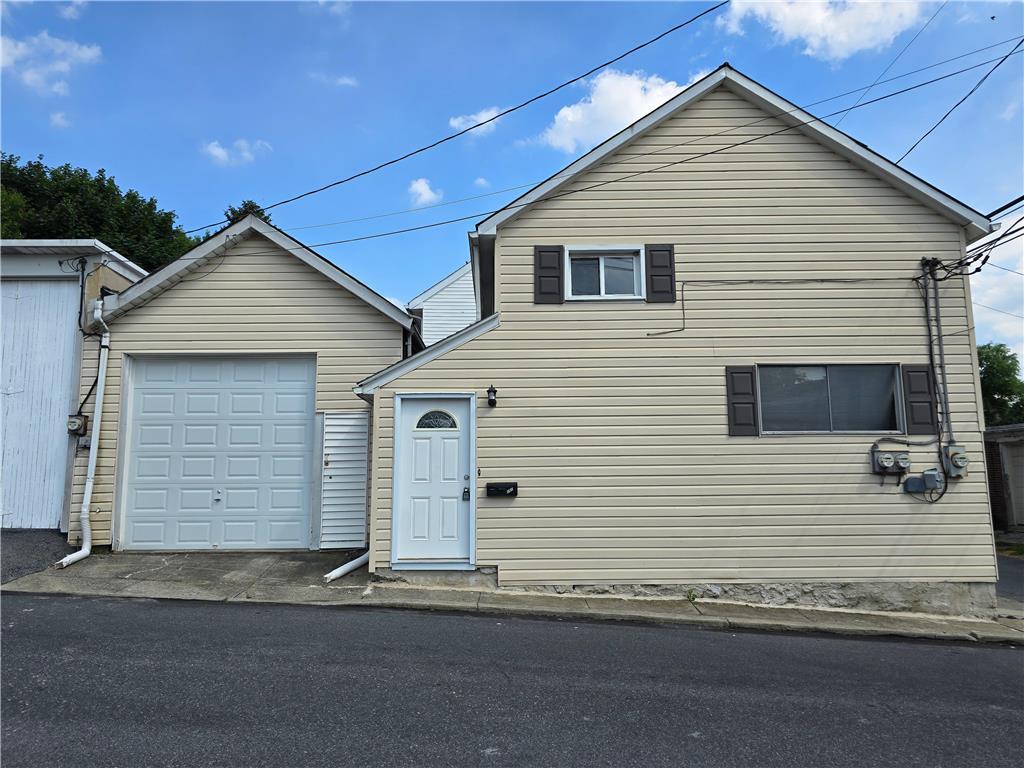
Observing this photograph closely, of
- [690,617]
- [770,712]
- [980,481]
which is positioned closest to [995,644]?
[980,481]

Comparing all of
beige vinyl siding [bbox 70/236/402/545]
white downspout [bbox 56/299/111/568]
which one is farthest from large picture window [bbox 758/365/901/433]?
white downspout [bbox 56/299/111/568]

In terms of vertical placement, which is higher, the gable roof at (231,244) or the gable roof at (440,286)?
the gable roof at (440,286)

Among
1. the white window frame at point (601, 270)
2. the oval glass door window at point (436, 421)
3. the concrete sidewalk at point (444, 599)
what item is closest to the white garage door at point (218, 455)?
the concrete sidewalk at point (444, 599)

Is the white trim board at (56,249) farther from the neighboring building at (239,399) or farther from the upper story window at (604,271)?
the upper story window at (604,271)

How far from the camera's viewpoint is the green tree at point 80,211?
65.6ft

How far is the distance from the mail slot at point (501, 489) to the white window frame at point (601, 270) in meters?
2.68

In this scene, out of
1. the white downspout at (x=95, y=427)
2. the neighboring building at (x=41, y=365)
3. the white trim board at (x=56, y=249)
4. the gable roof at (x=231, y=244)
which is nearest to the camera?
the white downspout at (x=95, y=427)

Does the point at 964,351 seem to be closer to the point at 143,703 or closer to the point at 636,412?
the point at 636,412

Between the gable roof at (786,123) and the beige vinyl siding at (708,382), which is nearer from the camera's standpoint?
the beige vinyl siding at (708,382)

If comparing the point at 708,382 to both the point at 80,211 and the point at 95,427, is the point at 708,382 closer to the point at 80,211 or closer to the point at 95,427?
the point at 95,427

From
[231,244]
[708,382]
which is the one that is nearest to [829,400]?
[708,382]

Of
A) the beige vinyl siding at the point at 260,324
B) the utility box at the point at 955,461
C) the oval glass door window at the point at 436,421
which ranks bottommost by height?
the utility box at the point at 955,461

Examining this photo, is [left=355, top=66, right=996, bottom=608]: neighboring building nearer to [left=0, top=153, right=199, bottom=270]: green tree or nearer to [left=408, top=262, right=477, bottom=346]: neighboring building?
[left=408, top=262, right=477, bottom=346]: neighboring building

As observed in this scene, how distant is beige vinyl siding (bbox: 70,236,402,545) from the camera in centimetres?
930
